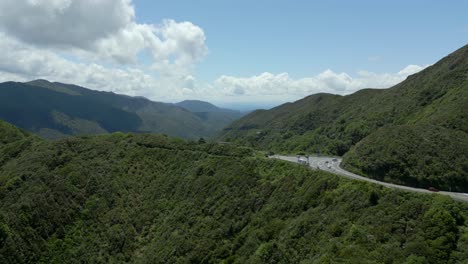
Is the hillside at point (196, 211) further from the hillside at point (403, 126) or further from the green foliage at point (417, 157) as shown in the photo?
the hillside at point (403, 126)

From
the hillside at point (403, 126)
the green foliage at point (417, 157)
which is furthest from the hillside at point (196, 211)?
the hillside at point (403, 126)

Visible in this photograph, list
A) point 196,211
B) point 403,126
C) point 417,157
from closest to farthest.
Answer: point 417,157 < point 196,211 < point 403,126

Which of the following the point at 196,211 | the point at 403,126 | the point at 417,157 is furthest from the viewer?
the point at 403,126

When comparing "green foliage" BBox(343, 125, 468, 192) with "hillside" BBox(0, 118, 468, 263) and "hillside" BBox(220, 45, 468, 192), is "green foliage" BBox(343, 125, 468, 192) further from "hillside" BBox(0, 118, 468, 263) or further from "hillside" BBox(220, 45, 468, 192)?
"hillside" BBox(0, 118, 468, 263)

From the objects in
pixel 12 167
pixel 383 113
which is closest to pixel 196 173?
pixel 12 167

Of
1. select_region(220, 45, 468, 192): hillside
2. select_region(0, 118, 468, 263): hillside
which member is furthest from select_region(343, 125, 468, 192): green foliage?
select_region(0, 118, 468, 263): hillside

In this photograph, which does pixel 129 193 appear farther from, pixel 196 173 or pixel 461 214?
pixel 461 214

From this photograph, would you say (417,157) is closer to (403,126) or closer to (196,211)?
(403,126)

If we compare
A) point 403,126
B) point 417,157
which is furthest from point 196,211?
point 403,126
